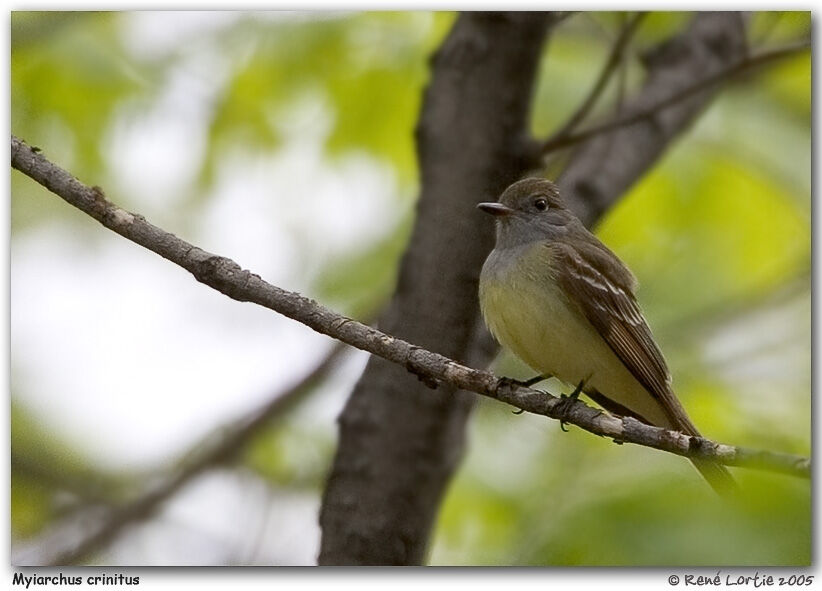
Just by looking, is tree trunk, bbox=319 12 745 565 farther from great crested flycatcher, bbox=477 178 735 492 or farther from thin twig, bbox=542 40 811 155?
great crested flycatcher, bbox=477 178 735 492

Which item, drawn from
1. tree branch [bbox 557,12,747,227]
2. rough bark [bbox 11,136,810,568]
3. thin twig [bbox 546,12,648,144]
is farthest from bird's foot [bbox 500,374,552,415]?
thin twig [bbox 546,12,648,144]

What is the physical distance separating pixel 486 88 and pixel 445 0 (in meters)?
0.30

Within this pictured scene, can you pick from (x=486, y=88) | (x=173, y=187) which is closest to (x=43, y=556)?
(x=173, y=187)

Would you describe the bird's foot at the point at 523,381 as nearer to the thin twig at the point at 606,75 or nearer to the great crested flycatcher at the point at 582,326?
the great crested flycatcher at the point at 582,326

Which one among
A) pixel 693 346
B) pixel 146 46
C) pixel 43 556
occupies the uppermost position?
pixel 146 46

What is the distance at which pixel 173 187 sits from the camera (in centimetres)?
372

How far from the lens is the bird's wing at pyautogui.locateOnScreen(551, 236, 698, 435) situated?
3.22m

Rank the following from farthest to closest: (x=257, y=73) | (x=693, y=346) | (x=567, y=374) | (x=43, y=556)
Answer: (x=257, y=73) → (x=693, y=346) → (x=43, y=556) → (x=567, y=374)

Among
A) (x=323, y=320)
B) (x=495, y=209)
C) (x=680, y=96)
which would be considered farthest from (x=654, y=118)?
(x=323, y=320)

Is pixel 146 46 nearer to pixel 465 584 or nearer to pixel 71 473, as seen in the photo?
pixel 71 473

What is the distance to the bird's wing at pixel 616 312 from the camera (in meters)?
3.22

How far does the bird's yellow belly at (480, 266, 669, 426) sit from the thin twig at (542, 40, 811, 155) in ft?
1.66

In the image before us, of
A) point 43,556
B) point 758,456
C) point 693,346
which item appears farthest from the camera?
point 693,346

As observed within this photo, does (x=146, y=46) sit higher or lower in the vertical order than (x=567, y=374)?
higher
